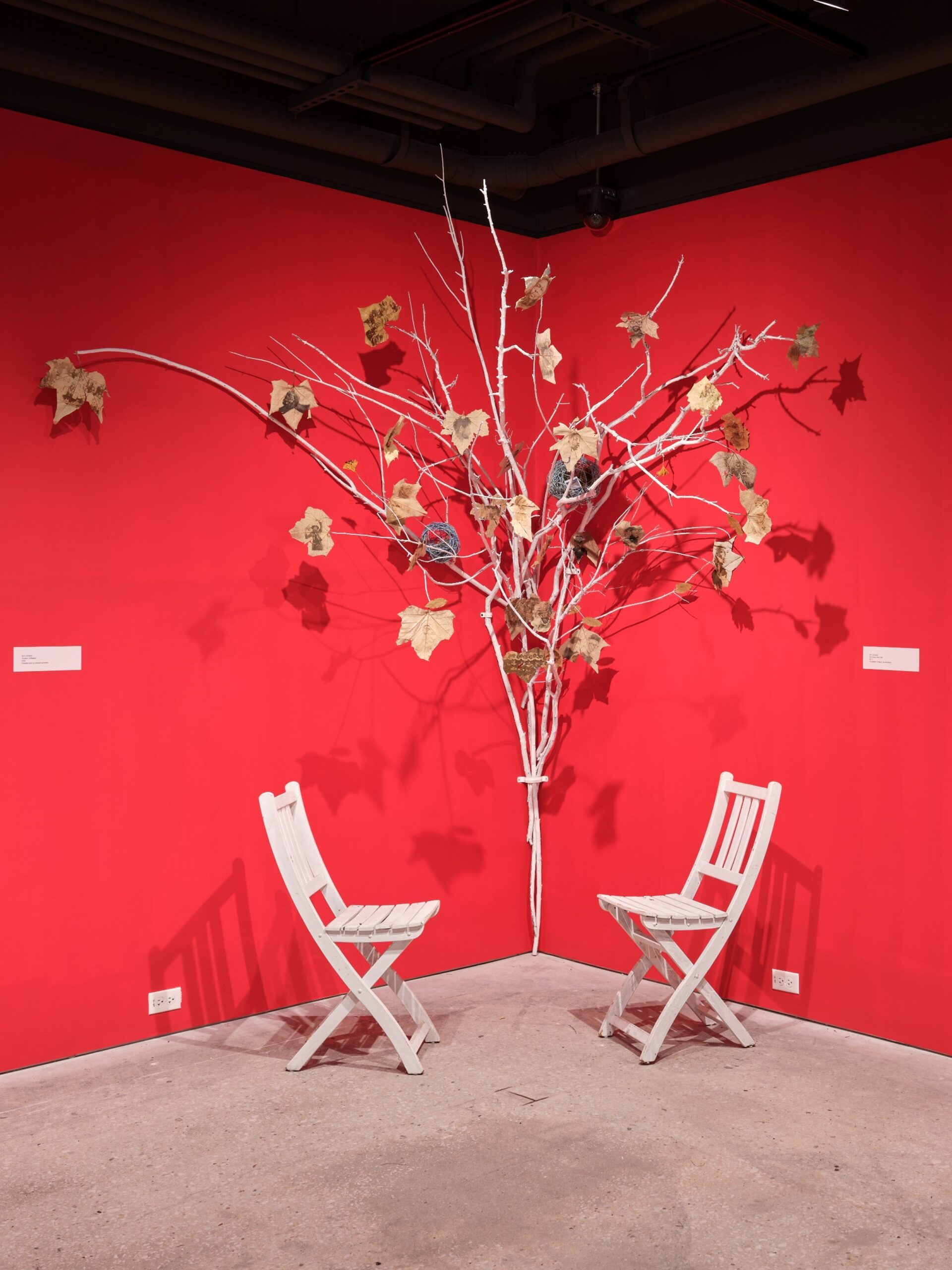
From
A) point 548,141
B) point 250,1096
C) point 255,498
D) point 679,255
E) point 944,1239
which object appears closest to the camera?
point 944,1239

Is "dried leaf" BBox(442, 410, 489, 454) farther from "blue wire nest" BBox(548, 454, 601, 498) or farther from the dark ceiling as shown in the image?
the dark ceiling

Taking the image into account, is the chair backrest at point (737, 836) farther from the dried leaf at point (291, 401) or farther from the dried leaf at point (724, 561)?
the dried leaf at point (291, 401)

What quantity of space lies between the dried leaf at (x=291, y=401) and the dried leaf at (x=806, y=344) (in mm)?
1815

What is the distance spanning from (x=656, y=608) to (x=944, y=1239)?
2.65 meters

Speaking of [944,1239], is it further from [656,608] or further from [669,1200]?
[656,608]

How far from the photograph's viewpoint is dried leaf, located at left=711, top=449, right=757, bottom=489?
14.4 feet

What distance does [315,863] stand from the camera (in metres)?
4.16

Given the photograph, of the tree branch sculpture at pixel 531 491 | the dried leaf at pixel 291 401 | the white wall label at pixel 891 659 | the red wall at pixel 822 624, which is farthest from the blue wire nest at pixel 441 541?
the white wall label at pixel 891 659

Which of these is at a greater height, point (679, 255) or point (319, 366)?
point (679, 255)

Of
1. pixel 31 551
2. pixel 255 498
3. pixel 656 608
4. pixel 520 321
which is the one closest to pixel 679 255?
pixel 520 321

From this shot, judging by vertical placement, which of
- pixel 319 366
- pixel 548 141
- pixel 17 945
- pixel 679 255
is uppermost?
pixel 548 141

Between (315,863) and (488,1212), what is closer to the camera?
(488,1212)

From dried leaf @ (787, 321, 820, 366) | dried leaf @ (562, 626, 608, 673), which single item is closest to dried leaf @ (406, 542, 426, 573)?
dried leaf @ (562, 626, 608, 673)

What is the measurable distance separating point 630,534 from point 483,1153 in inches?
98.1
